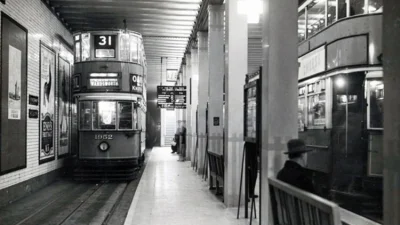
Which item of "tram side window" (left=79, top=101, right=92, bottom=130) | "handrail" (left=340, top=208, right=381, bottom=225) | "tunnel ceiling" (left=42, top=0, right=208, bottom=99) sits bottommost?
"handrail" (left=340, top=208, right=381, bottom=225)

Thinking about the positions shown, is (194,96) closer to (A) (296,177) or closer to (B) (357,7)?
(B) (357,7)

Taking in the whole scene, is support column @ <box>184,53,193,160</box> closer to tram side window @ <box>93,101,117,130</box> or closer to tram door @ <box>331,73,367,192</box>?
tram side window @ <box>93,101,117,130</box>

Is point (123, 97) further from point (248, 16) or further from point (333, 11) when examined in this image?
point (333, 11)

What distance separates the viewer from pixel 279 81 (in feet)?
20.3

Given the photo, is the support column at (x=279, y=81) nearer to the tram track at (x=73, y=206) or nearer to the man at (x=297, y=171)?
the man at (x=297, y=171)

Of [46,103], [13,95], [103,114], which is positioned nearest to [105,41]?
[103,114]

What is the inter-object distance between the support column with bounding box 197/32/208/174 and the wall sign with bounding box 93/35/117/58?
12.4 feet

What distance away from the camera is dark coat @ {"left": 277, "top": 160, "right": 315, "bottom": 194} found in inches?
179

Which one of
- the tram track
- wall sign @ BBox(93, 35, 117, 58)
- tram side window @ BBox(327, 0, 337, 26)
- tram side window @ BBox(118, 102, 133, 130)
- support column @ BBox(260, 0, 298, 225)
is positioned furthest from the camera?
wall sign @ BBox(93, 35, 117, 58)

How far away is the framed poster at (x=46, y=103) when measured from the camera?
12.5 metres

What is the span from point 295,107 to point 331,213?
125 inches

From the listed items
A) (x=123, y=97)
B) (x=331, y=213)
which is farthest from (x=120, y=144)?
(x=331, y=213)

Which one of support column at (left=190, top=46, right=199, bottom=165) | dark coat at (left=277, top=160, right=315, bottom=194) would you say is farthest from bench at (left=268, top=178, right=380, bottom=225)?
support column at (left=190, top=46, right=199, bottom=165)

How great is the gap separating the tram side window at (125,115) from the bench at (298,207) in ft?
30.7
